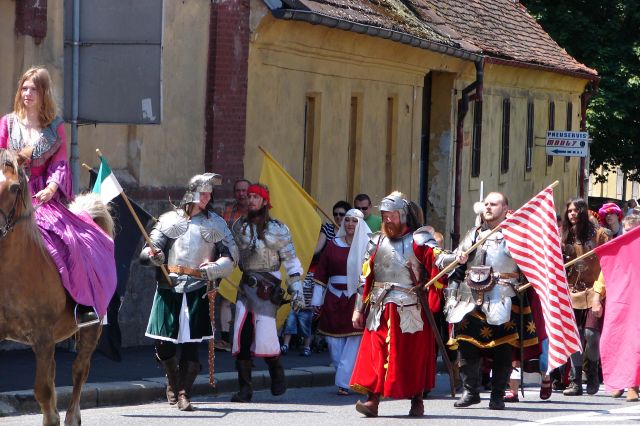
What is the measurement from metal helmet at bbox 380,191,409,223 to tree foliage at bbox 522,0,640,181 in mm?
27427

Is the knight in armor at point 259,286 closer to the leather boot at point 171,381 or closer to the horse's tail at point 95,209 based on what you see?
the leather boot at point 171,381

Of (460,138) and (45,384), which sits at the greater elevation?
(460,138)

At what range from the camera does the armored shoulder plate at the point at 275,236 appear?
46.4ft

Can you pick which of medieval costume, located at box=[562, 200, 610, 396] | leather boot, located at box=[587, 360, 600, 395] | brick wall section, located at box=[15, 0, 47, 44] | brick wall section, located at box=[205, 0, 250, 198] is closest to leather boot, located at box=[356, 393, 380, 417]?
medieval costume, located at box=[562, 200, 610, 396]

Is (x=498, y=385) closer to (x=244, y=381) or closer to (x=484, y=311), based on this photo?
(x=484, y=311)

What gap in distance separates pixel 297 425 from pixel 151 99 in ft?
13.5

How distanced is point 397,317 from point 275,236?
4.90 ft

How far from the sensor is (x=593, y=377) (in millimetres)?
16234

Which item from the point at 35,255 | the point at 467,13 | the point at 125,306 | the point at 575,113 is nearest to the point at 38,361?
→ the point at 35,255

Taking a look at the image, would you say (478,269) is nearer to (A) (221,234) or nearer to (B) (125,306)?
(A) (221,234)

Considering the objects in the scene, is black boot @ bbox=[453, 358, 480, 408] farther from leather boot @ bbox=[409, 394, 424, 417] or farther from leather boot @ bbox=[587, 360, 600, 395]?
leather boot @ bbox=[587, 360, 600, 395]

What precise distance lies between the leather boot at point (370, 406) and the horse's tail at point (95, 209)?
250 centimetres

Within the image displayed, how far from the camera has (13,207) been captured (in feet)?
33.4

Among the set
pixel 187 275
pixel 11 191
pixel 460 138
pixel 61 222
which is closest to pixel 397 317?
pixel 187 275
